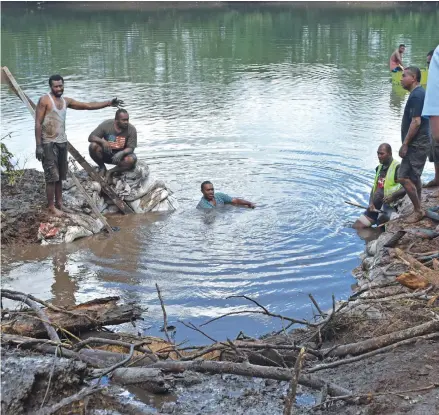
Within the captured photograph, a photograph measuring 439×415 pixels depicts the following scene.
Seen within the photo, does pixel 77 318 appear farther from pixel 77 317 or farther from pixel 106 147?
pixel 106 147

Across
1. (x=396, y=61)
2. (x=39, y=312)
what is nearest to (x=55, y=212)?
(x=39, y=312)

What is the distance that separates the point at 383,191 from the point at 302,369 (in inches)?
203

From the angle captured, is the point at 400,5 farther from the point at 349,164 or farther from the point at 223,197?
the point at 223,197

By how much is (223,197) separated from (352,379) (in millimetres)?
5912

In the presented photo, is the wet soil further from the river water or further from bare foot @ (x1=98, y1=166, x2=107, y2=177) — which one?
bare foot @ (x1=98, y1=166, x2=107, y2=177)

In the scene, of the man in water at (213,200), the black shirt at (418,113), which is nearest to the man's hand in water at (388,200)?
the black shirt at (418,113)

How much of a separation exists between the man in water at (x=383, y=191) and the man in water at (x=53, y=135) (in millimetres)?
3485

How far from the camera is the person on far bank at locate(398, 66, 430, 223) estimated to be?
7.82 m

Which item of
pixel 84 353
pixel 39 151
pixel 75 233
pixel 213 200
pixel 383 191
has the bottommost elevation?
pixel 75 233

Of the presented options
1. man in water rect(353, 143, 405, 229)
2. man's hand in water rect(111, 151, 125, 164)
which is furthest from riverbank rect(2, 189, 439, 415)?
man's hand in water rect(111, 151, 125, 164)

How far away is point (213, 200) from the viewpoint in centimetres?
995

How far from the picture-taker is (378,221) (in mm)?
9016

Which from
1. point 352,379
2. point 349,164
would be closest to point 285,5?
point 349,164

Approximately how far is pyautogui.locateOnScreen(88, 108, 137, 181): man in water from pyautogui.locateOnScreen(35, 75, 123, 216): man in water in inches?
40.6
